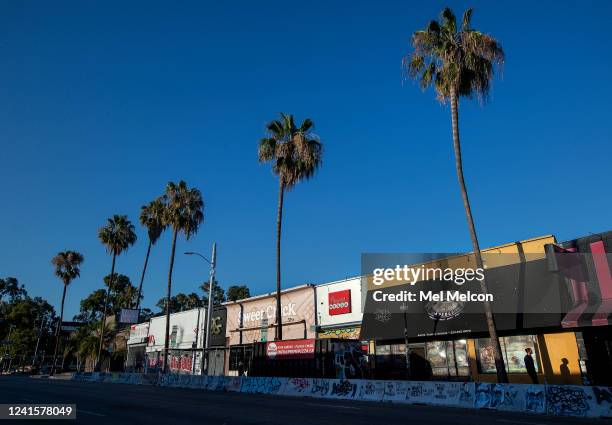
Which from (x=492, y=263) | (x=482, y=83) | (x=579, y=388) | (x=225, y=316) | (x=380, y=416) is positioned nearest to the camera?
(x=380, y=416)

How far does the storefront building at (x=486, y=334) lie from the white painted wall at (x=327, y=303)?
1.11m

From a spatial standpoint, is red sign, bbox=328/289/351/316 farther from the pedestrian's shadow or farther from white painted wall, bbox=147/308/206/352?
white painted wall, bbox=147/308/206/352

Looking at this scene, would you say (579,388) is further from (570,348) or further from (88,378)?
(88,378)

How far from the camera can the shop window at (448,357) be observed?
74.7 ft

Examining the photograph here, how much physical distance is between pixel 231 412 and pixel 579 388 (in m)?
10.2

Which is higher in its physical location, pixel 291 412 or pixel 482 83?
pixel 482 83

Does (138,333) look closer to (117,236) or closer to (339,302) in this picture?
(117,236)

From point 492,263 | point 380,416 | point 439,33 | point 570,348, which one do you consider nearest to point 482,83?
point 439,33

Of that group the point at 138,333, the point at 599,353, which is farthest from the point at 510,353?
the point at 138,333

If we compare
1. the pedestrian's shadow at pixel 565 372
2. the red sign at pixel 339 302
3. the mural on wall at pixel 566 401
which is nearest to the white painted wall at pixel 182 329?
the red sign at pixel 339 302

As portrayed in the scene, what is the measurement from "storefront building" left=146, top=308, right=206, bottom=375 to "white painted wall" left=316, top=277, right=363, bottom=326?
13314 millimetres

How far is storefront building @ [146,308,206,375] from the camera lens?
4009 cm

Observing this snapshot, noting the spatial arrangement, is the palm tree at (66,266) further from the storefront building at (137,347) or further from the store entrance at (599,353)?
the store entrance at (599,353)

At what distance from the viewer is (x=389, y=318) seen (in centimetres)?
2544
